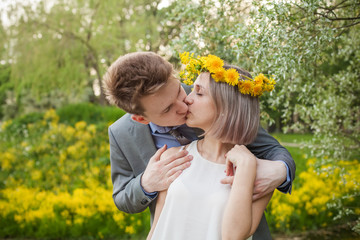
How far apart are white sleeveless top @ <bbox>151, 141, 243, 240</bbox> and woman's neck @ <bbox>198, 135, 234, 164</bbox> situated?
65 mm

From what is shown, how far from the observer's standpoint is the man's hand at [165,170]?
1716mm

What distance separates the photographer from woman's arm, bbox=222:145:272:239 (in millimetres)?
1460

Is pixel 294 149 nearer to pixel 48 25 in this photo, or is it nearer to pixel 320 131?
pixel 320 131

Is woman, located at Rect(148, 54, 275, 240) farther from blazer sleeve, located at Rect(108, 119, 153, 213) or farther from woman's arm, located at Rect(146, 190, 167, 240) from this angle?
Result: blazer sleeve, located at Rect(108, 119, 153, 213)

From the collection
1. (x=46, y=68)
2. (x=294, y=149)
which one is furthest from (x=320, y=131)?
(x=46, y=68)

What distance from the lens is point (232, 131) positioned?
64.7 inches

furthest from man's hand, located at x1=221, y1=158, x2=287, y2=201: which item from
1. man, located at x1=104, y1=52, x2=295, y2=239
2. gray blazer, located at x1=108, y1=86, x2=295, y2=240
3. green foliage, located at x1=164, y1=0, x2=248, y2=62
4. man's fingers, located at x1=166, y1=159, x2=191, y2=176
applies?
green foliage, located at x1=164, y1=0, x2=248, y2=62

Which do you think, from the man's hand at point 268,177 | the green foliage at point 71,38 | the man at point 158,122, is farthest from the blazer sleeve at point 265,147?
the green foliage at point 71,38

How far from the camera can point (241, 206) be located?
1.46 meters

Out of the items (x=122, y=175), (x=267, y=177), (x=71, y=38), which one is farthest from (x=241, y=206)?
(x=71, y=38)

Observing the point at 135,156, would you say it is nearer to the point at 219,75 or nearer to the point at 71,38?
the point at 219,75

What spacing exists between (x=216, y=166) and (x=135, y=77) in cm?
63

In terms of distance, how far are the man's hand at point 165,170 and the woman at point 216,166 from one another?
4 cm

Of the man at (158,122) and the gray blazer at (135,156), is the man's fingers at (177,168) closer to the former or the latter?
the man at (158,122)
